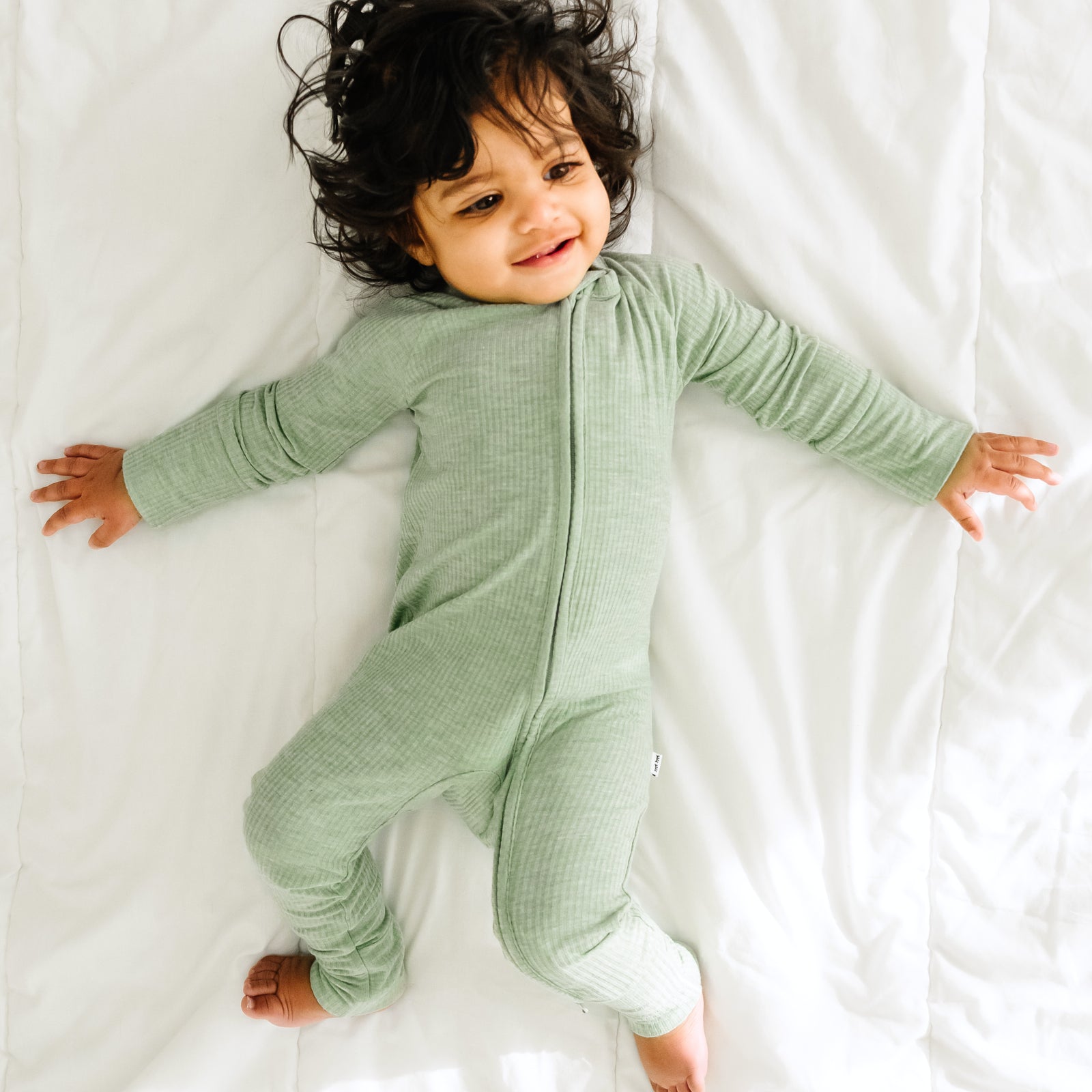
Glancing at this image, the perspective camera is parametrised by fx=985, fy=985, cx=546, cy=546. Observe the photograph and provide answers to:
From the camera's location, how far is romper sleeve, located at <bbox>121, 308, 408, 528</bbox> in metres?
1.06

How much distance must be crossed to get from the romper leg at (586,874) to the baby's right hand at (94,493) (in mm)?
521

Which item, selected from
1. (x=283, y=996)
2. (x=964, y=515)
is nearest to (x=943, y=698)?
(x=964, y=515)

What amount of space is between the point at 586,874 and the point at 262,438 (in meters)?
0.57

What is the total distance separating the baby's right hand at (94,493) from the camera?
1.09 metres

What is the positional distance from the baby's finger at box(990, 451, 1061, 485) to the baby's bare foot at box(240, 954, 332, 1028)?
3.00 feet

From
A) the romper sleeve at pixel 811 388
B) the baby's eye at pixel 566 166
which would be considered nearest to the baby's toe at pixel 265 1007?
the romper sleeve at pixel 811 388

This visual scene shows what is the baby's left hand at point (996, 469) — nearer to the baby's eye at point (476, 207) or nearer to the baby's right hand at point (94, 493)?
the baby's eye at point (476, 207)

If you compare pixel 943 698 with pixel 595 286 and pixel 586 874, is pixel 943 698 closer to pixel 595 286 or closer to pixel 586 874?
pixel 586 874

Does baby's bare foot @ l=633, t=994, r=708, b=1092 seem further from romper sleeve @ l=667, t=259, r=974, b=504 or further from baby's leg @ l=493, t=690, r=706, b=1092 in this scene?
romper sleeve @ l=667, t=259, r=974, b=504

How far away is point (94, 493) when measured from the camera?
109 centimetres

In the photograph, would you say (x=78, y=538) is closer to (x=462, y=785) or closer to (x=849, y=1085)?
(x=462, y=785)

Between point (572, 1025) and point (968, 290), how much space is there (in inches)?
35.3

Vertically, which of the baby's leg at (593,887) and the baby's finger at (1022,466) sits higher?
the baby's finger at (1022,466)

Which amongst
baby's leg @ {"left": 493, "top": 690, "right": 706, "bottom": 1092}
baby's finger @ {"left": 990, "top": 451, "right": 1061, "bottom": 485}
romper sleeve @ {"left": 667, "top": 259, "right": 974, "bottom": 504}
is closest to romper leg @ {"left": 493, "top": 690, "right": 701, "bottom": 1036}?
baby's leg @ {"left": 493, "top": 690, "right": 706, "bottom": 1092}
